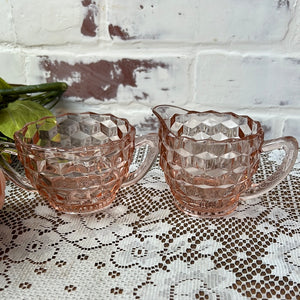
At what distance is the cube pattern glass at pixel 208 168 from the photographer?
469 mm

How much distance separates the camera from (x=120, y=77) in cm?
72

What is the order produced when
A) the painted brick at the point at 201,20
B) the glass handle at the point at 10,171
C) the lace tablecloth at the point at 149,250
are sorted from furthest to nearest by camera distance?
the painted brick at the point at 201,20, the glass handle at the point at 10,171, the lace tablecloth at the point at 149,250

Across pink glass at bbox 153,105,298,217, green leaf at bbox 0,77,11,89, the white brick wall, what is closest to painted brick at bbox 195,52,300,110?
the white brick wall

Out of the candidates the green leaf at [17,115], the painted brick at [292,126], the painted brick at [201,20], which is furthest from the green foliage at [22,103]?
the painted brick at [292,126]

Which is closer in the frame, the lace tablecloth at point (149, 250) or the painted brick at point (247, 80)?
the lace tablecloth at point (149, 250)

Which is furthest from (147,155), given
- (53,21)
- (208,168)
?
(53,21)

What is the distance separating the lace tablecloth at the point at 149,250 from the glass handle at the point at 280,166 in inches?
0.9

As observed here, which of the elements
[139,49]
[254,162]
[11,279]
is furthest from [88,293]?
[139,49]

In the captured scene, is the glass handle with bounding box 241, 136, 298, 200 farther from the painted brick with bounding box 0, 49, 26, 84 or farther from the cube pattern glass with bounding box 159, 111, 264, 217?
the painted brick with bounding box 0, 49, 26, 84

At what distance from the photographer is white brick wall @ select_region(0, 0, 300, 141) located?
2.15 ft

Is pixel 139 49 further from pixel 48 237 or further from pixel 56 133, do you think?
pixel 48 237

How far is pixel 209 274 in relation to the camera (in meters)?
0.41

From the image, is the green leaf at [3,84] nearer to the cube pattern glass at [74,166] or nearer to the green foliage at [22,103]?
the green foliage at [22,103]

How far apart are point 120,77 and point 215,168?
12.0 inches
